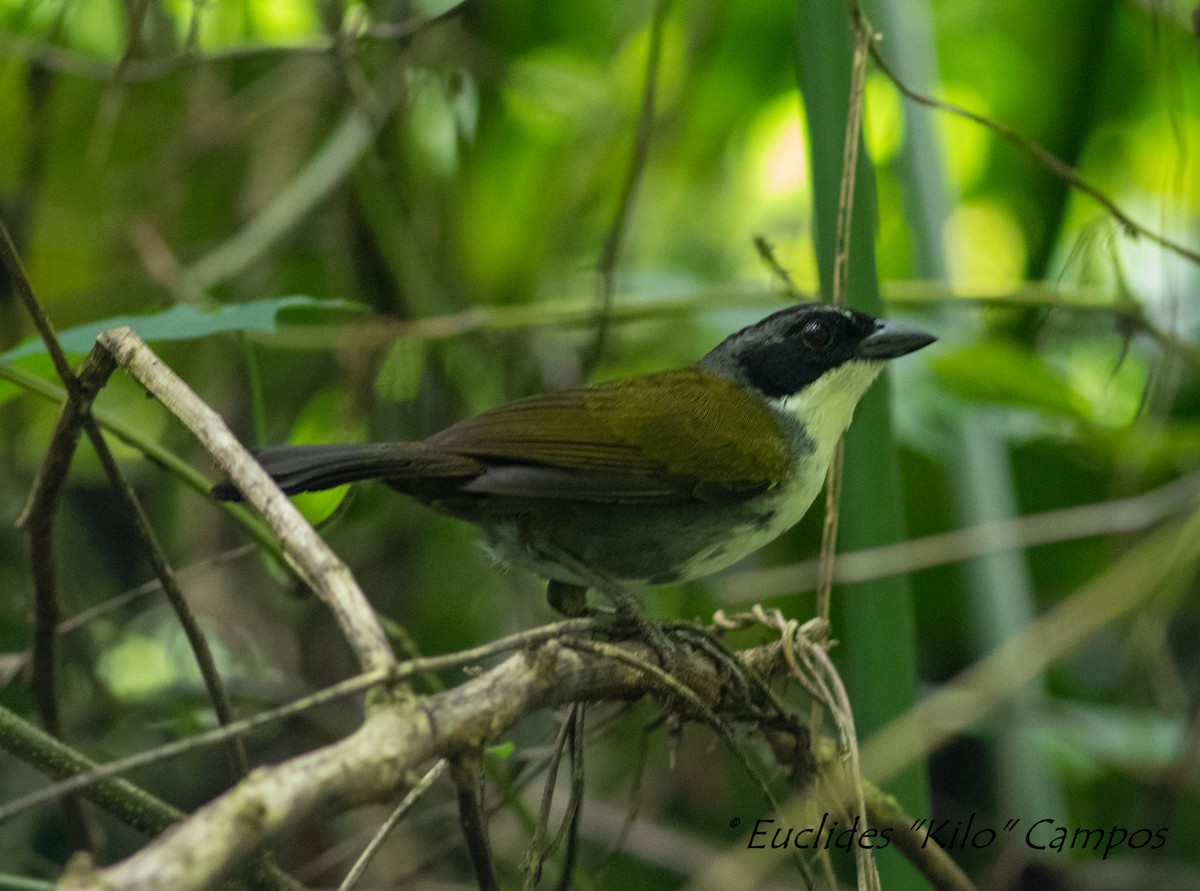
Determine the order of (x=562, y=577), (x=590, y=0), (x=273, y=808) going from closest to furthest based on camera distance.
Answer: (x=273, y=808) < (x=562, y=577) < (x=590, y=0)

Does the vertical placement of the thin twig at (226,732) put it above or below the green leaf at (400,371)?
below

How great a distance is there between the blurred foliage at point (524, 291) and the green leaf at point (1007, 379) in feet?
0.04

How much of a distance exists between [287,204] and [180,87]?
3.22 ft

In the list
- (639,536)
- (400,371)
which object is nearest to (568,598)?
(639,536)

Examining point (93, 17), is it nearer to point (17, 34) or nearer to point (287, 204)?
point (17, 34)

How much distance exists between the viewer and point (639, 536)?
2.50 metres

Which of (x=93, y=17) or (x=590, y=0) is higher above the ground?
(x=93, y=17)

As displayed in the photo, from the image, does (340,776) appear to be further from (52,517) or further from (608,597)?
(608,597)

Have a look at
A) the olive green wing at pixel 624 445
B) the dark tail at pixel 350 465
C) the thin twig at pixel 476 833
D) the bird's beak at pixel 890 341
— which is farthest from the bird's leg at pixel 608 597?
the bird's beak at pixel 890 341

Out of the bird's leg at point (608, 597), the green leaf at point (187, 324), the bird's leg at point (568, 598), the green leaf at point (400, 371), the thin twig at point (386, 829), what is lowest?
the bird's leg at point (568, 598)

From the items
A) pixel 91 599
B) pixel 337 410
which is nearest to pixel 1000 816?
pixel 337 410

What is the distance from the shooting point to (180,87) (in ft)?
14.8

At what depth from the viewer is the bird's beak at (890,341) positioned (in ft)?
8.47

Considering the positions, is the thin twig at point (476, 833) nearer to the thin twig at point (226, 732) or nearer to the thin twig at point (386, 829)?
the thin twig at point (386, 829)
